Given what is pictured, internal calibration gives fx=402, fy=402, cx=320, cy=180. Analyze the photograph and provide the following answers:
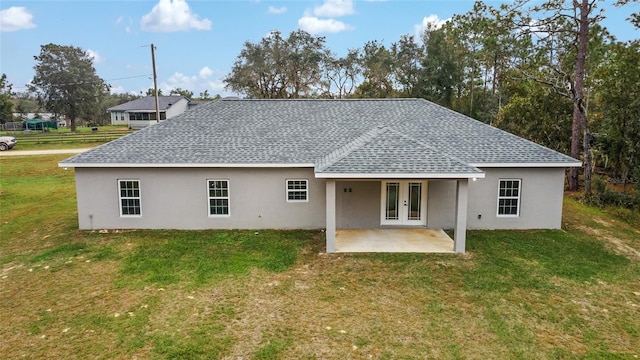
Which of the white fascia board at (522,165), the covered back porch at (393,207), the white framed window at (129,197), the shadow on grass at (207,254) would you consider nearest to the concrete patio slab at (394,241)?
the covered back porch at (393,207)

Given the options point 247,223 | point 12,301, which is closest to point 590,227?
point 247,223

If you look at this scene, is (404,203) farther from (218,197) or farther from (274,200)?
(218,197)

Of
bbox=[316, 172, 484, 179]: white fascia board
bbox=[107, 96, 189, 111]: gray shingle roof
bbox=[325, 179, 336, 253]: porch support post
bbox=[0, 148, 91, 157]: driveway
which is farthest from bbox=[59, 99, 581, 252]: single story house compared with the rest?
bbox=[107, 96, 189, 111]: gray shingle roof

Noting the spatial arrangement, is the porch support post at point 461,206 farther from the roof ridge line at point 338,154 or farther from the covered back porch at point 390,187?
the roof ridge line at point 338,154

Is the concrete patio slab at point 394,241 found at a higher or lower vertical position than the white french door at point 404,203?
lower

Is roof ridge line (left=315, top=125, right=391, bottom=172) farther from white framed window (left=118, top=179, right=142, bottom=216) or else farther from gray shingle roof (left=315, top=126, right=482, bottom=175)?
white framed window (left=118, top=179, right=142, bottom=216)

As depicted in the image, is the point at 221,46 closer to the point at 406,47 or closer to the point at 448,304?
the point at 406,47
